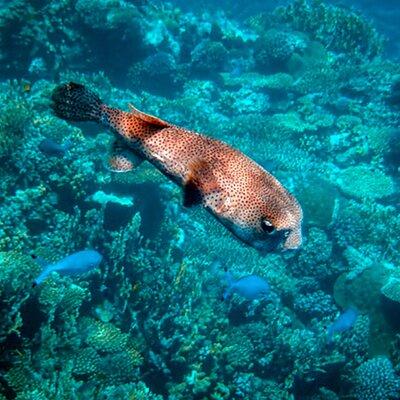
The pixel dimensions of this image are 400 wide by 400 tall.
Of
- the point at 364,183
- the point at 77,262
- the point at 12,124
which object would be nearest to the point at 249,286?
the point at 77,262

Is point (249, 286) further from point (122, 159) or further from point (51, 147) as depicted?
point (51, 147)

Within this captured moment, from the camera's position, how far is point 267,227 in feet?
6.64

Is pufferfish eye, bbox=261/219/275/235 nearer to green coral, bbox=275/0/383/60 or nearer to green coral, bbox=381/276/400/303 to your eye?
green coral, bbox=381/276/400/303

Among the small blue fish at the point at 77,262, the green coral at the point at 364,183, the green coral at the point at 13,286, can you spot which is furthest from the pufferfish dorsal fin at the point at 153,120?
the green coral at the point at 364,183

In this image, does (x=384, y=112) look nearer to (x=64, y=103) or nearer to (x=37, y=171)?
(x=37, y=171)

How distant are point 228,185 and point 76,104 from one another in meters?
1.15

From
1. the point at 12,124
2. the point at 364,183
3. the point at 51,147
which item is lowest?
the point at 51,147

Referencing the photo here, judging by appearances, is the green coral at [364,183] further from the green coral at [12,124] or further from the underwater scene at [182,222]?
the green coral at [12,124]

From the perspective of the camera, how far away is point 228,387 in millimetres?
6164

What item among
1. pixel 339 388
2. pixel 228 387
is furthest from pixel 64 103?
pixel 339 388

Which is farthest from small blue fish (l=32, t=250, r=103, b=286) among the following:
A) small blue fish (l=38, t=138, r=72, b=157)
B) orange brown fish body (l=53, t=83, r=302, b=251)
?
orange brown fish body (l=53, t=83, r=302, b=251)

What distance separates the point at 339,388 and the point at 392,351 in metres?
1.47

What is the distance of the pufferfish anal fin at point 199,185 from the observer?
208cm

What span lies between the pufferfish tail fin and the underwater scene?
0.4 inches
